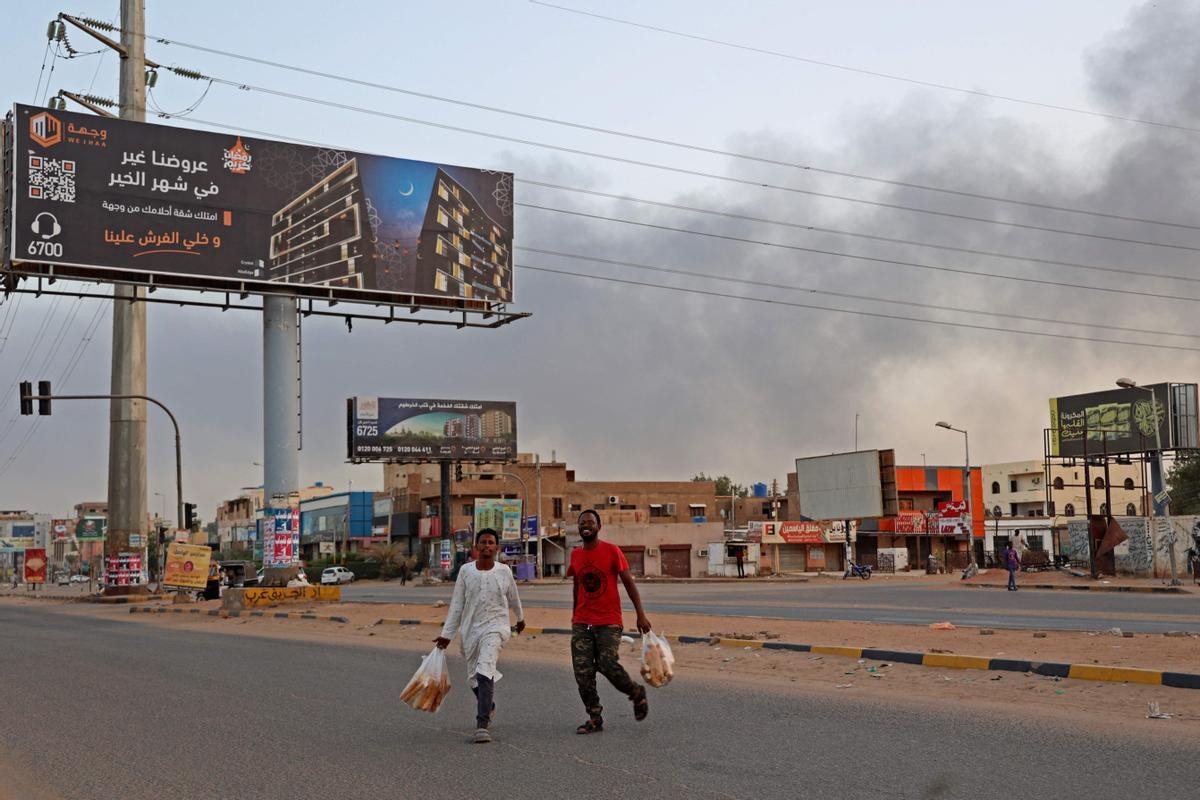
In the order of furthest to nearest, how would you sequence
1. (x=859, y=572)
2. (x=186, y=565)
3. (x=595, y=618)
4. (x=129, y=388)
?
(x=859, y=572)
(x=129, y=388)
(x=186, y=565)
(x=595, y=618)

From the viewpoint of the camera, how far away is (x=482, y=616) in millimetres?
9562

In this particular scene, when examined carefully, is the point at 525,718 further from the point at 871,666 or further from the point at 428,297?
the point at 428,297

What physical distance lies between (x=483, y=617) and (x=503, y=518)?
72.9 metres

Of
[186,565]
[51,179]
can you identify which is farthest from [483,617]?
[186,565]

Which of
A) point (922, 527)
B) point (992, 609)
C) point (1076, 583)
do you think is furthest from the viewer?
point (922, 527)

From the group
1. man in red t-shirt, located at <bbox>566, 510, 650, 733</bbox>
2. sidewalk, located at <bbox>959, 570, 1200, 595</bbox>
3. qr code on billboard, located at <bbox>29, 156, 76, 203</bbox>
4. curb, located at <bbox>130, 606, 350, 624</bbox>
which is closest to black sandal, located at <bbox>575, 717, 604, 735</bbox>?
man in red t-shirt, located at <bbox>566, 510, 650, 733</bbox>

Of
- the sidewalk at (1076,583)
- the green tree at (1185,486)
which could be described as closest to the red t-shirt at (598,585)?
the sidewalk at (1076,583)

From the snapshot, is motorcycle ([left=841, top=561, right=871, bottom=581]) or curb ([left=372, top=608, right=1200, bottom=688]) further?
motorcycle ([left=841, top=561, right=871, bottom=581])

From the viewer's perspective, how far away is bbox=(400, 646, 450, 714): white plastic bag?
948cm

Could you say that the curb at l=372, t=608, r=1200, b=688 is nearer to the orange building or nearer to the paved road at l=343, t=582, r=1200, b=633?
the paved road at l=343, t=582, r=1200, b=633

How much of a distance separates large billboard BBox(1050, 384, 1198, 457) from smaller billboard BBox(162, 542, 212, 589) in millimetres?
41522

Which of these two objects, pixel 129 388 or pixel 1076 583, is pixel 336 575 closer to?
pixel 129 388

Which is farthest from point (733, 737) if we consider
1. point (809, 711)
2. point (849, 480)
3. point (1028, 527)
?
point (1028, 527)

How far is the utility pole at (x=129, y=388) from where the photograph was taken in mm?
43750
